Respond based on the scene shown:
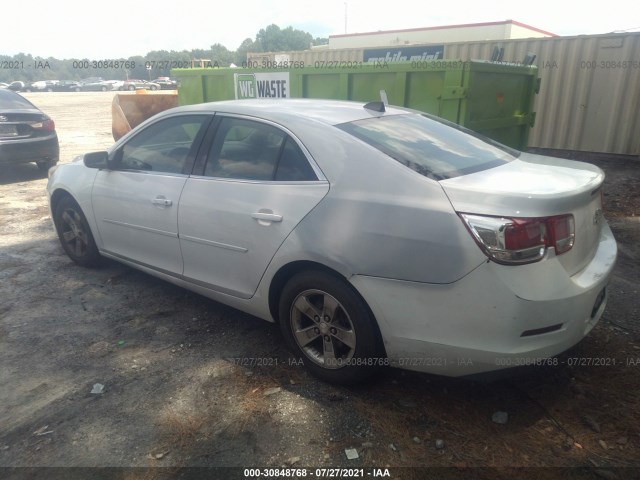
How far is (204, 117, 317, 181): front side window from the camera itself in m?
2.89

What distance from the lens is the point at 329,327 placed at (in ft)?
8.96

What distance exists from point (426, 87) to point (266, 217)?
3.04 meters

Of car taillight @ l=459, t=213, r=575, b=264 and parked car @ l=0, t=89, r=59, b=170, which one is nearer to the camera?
car taillight @ l=459, t=213, r=575, b=264

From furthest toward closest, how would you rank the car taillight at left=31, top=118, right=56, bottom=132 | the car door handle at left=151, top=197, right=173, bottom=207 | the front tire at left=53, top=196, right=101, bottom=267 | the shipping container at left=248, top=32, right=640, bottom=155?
the shipping container at left=248, top=32, right=640, bottom=155
the car taillight at left=31, top=118, right=56, bottom=132
the front tire at left=53, top=196, right=101, bottom=267
the car door handle at left=151, top=197, right=173, bottom=207

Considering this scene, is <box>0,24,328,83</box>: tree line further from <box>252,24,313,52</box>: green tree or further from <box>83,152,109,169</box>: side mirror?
<box>83,152,109,169</box>: side mirror

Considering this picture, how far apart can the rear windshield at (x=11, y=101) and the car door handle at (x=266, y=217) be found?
7602mm

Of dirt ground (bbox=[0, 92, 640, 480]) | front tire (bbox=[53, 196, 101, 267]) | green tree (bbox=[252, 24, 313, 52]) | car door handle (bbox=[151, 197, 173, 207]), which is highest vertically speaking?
green tree (bbox=[252, 24, 313, 52])

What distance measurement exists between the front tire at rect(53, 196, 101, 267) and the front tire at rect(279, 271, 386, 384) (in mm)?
2372

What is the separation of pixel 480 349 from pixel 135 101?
915 centimetres

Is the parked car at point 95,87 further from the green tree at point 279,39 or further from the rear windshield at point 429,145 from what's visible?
the rear windshield at point 429,145

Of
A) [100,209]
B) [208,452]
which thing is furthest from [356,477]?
[100,209]

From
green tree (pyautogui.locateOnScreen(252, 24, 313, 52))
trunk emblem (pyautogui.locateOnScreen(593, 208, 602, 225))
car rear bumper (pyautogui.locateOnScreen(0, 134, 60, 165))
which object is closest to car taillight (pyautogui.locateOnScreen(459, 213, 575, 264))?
trunk emblem (pyautogui.locateOnScreen(593, 208, 602, 225))

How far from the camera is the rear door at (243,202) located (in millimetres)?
2803

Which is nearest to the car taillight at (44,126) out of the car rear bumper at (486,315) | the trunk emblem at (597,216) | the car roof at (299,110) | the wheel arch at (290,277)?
the car roof at (299,110)
